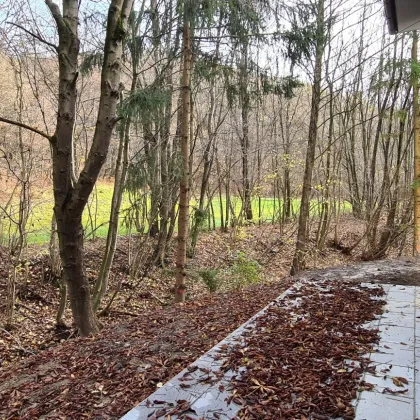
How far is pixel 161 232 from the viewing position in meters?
8.30

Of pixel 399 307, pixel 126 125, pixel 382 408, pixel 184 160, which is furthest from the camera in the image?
pixel 184 160

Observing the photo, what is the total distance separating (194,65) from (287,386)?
4625 mm

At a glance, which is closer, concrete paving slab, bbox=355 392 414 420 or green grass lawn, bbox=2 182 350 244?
concrete paving slab, bbox=355 392 414 420

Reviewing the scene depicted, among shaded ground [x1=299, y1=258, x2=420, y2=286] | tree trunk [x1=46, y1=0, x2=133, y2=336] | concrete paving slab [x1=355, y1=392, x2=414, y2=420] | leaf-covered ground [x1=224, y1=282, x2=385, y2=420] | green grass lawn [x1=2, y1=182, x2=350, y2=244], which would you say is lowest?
concrete paving slab [x1=355, y1=392, x2=414, y2=420]

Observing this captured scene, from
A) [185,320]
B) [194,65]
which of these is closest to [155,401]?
[185,320]

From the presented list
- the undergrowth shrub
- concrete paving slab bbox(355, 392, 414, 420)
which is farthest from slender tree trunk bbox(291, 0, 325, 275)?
concrete paving slab bbox(355, 392, 414, 420)

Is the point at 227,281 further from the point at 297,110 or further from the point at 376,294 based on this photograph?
the point at 297,110

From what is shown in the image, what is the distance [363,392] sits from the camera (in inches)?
74.9

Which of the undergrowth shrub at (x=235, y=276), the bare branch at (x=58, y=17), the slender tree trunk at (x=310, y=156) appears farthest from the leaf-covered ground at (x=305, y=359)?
the slender tree trunk at (x=310, y=156)

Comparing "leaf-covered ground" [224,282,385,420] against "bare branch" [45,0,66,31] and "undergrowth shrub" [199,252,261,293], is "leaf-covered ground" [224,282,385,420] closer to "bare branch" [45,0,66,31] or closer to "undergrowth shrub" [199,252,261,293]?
"undergrowth shrub" [199,252,261,293]

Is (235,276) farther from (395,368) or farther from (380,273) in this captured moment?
(395,368)

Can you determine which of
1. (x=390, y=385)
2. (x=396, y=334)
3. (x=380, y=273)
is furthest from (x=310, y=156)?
(x=390, y=385)

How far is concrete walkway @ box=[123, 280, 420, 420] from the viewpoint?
1.77 meters

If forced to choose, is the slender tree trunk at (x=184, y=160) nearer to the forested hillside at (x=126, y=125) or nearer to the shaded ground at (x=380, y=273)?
the forested hillside at (x=126, y=125)
